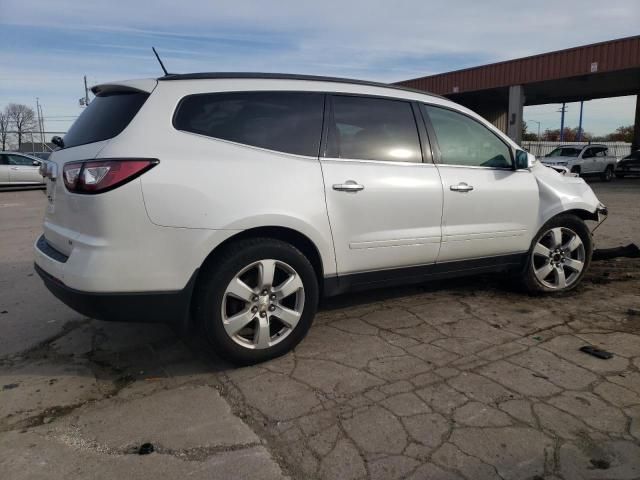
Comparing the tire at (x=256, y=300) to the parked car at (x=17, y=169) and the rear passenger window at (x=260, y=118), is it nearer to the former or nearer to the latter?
the rear passenger window at (x=260, y=118)

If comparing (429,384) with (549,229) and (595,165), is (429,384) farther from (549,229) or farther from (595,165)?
(595,165)

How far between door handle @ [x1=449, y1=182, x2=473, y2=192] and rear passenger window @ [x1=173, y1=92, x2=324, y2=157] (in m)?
1.19

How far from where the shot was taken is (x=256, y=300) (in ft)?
10.5

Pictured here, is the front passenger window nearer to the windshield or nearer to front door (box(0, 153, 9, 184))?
front door (box(0, 153, 9, 184))

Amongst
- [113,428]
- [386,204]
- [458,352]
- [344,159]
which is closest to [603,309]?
[458,352]

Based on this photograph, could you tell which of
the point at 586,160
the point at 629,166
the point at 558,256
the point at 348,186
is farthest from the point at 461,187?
the point at 629,166

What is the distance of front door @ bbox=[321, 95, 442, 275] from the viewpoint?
352cm

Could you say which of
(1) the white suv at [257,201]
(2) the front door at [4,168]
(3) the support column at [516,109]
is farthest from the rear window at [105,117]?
(3) the support column at [516,109]

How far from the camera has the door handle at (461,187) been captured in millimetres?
4027

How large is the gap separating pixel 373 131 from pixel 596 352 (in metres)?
2.18

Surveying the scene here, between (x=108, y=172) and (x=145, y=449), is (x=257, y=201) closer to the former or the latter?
(x=108, y=172)

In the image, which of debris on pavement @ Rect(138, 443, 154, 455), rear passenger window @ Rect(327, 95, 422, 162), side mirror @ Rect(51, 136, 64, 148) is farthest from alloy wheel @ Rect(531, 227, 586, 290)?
side mirror @ Rect(51, 136, 64, 148)

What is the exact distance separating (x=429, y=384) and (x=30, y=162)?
68.5ft

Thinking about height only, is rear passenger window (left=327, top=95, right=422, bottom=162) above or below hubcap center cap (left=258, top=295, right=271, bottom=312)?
above
